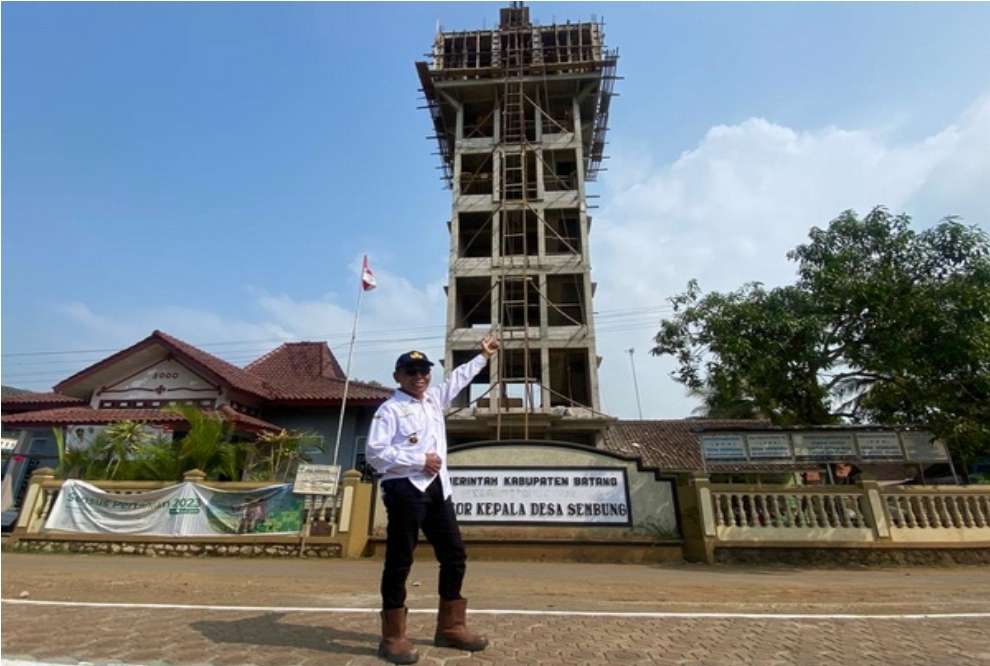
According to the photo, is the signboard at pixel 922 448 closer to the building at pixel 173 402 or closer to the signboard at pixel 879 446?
the signboard at pixel 879 446

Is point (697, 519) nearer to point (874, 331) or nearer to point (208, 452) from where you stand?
point (874, 331)

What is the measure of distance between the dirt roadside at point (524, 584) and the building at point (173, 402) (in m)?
5.68

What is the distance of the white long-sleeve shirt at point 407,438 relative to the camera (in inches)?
114

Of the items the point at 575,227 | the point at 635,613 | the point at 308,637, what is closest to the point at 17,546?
the point at 308,637

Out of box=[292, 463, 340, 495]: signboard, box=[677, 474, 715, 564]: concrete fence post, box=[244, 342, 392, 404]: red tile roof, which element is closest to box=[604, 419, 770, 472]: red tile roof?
box=[244, 342, 392, 404]: red tile roof

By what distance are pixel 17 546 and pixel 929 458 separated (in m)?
18.4

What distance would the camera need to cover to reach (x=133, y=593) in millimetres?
5203

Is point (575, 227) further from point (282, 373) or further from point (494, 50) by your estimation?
point (282, 373)

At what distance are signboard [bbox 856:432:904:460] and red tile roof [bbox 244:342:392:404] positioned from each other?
40.4 feet

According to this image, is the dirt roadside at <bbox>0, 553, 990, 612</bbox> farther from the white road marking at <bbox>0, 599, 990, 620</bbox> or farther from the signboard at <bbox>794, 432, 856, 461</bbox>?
the signboard at <bbox>794, 432, 856, 461</bbox>

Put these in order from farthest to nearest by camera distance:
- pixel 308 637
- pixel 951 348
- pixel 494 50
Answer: pixel 494 50, pixel 951 348, pixel 308 637

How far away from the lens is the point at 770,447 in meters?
10.7

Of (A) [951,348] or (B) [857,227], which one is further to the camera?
(B) [857,227]

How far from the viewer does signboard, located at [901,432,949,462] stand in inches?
403
